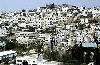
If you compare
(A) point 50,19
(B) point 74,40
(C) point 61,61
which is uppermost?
(A) point 50,19

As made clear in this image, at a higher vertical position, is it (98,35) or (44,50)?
(98,35)

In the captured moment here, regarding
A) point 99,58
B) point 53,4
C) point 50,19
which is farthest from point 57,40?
point 53,4

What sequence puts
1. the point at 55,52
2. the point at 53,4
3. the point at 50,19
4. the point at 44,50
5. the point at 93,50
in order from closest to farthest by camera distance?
the point at 93,50
the point at 55,52
the point at 44,50
the point at 50,19
the point at 53,4

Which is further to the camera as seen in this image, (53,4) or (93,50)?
(53,4)

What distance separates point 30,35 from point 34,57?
12.6ft

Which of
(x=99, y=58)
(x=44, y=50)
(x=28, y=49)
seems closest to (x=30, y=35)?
(x=28, y=49)

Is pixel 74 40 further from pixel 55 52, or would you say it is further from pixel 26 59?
pixel 26 59

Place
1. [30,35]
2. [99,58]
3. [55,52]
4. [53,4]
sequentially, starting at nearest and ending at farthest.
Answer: [99,58] → [55,52] → [30,35] → [53,4]

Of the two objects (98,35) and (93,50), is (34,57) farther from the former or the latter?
(98,35)

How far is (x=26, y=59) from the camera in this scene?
17.2ft

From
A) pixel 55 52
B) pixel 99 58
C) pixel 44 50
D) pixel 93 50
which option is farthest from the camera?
pixel 44 50

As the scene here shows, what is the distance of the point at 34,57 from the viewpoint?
211 inches

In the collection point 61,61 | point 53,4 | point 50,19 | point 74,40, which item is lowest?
point 61,61

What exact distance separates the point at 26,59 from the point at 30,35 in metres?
3.95
